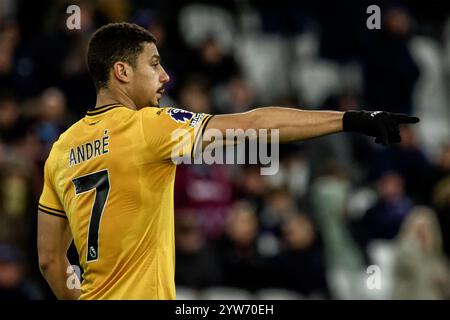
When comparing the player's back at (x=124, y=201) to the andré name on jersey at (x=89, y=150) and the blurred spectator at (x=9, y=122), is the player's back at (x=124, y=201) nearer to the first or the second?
the andré name on jersey at (x=89, y=150)

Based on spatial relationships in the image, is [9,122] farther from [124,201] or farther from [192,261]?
[124,201]

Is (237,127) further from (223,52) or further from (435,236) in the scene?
(223,52)

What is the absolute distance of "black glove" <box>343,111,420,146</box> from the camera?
4.23 m

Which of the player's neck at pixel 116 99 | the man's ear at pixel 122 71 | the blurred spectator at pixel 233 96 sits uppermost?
the blurred spectator at pixel 233 96

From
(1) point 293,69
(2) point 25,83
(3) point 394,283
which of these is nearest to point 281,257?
(3) point 394,283

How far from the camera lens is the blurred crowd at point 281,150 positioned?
938 centimetres

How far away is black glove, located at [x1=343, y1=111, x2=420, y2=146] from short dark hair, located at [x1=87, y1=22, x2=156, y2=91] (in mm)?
1086

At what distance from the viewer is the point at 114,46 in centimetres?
480

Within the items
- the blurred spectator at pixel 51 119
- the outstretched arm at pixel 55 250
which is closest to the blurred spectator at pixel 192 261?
the blurred spectator at pixel 51 119

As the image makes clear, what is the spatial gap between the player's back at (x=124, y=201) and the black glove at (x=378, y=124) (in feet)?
2.17

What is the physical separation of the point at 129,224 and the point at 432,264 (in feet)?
20.5

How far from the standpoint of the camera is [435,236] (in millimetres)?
10625

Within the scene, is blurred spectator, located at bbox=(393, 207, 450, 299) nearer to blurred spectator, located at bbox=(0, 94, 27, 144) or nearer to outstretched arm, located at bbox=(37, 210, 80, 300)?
blurred spectator, located at bbox=(0, 94, 27, 144)

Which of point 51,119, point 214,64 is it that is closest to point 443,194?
point 214,64
